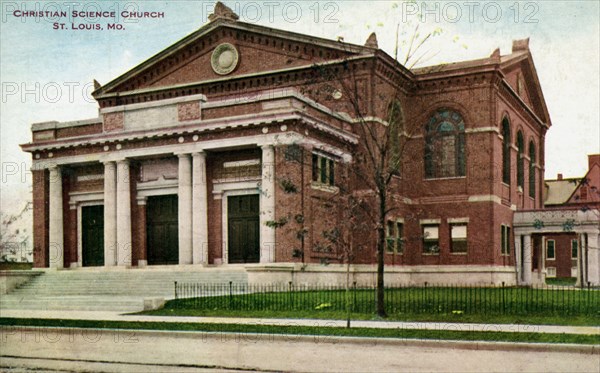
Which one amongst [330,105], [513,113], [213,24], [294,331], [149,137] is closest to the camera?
[294,331]

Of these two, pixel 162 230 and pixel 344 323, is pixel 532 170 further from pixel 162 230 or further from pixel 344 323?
pixel 344 323

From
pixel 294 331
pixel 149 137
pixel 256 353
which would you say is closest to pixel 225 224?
pixel 149 137

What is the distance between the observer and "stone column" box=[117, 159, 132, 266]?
115ft

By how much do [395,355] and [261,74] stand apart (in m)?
26.7

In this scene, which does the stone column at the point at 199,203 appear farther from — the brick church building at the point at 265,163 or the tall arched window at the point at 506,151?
the tall arched window at the point at 506,151

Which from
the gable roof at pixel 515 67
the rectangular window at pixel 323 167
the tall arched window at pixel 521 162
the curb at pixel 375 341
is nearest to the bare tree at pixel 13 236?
the rectangular window at pixel 323 167

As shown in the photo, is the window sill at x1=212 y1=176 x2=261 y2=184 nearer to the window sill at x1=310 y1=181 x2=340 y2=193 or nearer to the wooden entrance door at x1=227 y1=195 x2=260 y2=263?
the wooden entrance door at x1=227 y1=195 x2=260 y2=263

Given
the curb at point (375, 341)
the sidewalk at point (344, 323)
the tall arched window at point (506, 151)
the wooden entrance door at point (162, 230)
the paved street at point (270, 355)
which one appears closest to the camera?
the paved street at point (270, 355)

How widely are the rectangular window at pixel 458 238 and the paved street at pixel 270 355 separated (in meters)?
26.3

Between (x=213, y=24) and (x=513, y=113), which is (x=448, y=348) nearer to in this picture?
(x=213, y=24)

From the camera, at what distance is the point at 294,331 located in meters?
16.2

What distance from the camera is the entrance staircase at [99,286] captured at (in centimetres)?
2708

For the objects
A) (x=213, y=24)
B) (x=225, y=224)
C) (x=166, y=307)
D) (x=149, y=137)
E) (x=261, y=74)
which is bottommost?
(x=166, y=307)

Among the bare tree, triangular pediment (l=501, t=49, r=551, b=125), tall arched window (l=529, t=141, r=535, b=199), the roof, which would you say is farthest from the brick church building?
the roof
